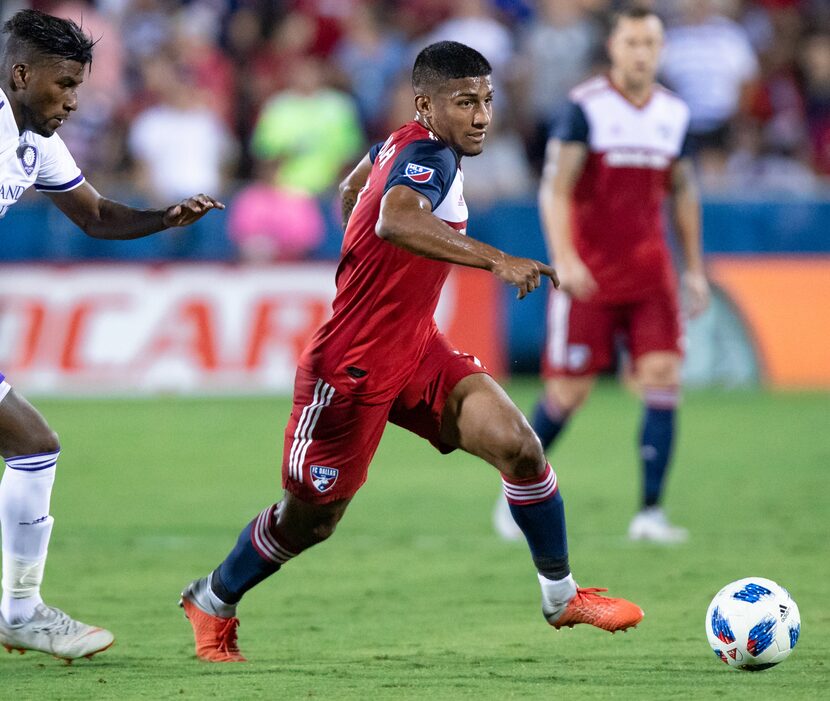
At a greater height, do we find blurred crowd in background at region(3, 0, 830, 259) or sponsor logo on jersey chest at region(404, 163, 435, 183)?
sponsor logo on jersey chest at region(404, 163, 435, 183)

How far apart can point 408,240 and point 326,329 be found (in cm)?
74

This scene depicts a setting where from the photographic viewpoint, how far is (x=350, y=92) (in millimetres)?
16422

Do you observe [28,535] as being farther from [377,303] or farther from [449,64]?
[449,64]

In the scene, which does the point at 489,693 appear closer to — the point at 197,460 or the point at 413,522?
the point at 413,522

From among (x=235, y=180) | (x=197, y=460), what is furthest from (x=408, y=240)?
(x=235, y=180)

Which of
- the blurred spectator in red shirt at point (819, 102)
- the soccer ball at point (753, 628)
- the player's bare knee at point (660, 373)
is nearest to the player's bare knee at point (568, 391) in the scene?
the player's bare knee at point (660, 373)

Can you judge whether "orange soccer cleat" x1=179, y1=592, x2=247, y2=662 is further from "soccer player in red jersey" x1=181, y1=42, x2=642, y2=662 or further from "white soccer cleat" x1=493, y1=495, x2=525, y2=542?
"white soccer cleat" x1=493, y1=495, x2=525, y2=542

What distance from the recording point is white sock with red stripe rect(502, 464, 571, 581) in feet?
18.8

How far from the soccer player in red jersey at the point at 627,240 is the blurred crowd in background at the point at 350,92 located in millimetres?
6609

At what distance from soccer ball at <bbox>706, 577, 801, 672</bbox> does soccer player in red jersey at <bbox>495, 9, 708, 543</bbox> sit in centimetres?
290

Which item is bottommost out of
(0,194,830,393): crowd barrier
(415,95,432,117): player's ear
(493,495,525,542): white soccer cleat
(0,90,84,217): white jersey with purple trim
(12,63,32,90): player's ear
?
(0,194,830,393): crowd barrier

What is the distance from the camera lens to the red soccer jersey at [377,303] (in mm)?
5570

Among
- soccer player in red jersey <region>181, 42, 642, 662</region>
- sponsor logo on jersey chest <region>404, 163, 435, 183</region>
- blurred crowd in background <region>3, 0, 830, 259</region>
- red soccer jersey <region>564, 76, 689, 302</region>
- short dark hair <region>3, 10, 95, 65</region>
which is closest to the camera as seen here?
sponsor logo on jersey chest <region>404, 163, 435, 183</region>

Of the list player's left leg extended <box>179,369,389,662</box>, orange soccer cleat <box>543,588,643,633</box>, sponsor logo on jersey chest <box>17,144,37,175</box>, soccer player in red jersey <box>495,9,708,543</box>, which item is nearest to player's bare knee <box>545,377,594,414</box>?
soccer player in red jersey <box>495,9,708,543</box>
